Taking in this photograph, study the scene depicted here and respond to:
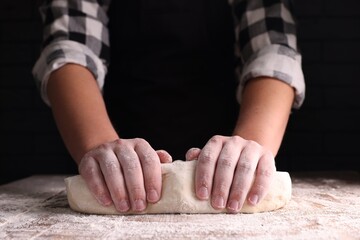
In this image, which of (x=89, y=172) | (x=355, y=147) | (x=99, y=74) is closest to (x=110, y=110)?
(x=99, y=74)

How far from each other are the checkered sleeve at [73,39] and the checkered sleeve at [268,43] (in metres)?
0.32

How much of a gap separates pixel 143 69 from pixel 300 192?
20.5 inches

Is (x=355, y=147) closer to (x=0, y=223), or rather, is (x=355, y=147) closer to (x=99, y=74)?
(x=99, y=74)

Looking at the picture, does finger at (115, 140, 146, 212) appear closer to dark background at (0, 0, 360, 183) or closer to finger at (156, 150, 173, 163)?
finger at (156, 150, 173, 163)

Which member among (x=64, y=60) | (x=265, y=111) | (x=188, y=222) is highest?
(x=64, y=60)

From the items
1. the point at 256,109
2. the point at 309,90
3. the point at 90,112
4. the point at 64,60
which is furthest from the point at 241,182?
the point at 309,90

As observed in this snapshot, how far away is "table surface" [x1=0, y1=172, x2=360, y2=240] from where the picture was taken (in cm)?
67

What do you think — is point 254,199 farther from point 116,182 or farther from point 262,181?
point 116,182

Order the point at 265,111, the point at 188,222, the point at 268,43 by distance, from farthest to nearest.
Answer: the point at 268,43 < the point at 265,111 < the point at 188,222

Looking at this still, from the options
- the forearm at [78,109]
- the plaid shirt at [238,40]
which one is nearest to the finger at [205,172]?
the forearm at [78,109]

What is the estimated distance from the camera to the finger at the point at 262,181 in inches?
30.9

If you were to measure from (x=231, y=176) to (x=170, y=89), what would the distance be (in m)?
0.55

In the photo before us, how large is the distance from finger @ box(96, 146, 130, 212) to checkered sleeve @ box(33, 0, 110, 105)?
1.11ft

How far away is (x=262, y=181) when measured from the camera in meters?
0.79
